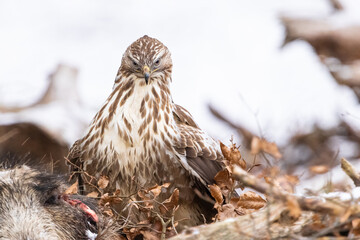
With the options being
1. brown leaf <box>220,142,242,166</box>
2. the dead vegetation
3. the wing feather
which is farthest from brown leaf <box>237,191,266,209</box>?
the wing feather

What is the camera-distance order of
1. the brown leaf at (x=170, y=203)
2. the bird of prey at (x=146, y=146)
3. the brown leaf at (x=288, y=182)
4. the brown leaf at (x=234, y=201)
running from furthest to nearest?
the bird of prey at (x=146, y=146), the brown leaf at (x=170, y=203), the brown leaf at (x=234, y=201), the brown leaf at (x=288, y=182)

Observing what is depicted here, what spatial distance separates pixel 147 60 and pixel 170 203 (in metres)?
1.35

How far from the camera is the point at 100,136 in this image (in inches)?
228

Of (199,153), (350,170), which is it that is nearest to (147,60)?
(199,153)

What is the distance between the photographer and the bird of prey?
18.6ft

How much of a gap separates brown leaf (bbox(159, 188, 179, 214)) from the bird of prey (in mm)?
289

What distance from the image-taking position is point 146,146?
5695 mm

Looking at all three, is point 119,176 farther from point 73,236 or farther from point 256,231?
point 256,231

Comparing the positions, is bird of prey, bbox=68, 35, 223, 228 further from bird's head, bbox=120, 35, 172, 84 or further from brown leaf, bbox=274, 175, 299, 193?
brown leaf, bbox=274, 175, 299, 193

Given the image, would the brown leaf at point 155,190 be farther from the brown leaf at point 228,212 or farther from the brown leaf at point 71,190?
the brown leaf at point 71,190

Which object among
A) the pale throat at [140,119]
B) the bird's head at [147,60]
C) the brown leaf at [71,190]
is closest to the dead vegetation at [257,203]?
the brown leaf at [71,190]

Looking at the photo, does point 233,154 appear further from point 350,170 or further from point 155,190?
point 350,170

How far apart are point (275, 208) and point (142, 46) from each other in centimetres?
259

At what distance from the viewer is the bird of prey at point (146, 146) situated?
568 centimetres
